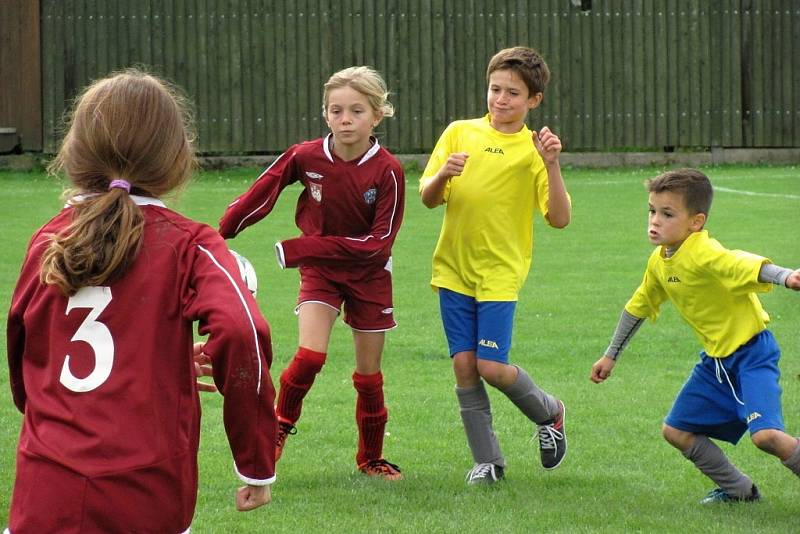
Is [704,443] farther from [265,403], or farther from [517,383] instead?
[265,403]

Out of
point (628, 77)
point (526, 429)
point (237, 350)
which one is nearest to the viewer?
point (237, 350)

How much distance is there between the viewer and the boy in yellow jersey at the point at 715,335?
5121 mm

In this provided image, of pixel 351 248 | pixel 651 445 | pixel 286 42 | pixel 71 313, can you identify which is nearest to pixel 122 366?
pixel 71 313

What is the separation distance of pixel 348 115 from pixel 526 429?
2.13 m

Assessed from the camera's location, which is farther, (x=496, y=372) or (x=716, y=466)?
(x=496, y=372)

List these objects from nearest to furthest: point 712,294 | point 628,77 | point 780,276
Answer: point 780,276 < point 712,294 < point 628,77

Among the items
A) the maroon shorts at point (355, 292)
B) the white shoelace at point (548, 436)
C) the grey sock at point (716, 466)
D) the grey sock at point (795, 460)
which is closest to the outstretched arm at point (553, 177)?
the maroon shorts at point (355, 292)

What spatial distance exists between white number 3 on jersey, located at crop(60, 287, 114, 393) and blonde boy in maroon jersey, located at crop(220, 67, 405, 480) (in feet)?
9.30

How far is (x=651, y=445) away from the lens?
662 cm

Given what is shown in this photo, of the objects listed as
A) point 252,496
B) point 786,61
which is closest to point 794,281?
point 252,496

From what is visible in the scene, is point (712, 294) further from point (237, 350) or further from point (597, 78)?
point (597, 78)

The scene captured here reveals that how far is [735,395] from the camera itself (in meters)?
5.29

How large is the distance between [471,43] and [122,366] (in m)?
18.0

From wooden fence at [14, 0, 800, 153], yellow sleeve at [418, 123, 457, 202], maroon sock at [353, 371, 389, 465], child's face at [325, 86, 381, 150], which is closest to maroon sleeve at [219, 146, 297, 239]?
child's face at [325, 86, 381, 150]
